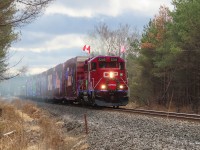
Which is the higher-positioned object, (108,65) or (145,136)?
(108,65)

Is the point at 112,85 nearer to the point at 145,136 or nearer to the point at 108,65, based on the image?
the point at 108,65

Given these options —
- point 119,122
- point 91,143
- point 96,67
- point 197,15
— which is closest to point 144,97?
point 197,15

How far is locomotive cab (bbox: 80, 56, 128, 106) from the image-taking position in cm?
2319

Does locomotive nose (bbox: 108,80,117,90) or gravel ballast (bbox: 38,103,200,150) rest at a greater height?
locomotive nose (bbox: 108,80,117,90)

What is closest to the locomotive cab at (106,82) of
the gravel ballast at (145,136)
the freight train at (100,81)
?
the freight train at (100,81)

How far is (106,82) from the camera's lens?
23562 millimetres

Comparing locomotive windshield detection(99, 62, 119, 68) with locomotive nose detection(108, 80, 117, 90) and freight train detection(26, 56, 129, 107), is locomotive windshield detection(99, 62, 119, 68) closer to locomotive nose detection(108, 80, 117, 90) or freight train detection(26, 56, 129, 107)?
freight train detection(26, 56, 129, 107)

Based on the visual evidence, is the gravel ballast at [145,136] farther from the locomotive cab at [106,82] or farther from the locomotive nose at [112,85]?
the locomotive nose at [112,85]

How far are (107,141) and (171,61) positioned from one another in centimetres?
2051

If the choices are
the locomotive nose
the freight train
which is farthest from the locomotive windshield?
the locomotive nose

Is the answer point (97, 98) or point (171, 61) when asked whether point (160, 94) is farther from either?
point (97, 98)

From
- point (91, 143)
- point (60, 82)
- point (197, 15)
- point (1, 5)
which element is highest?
point (197, 15)

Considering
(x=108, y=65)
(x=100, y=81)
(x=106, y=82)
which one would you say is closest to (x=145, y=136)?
(x=100, y=81)

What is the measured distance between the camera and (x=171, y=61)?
30750 millimetres
